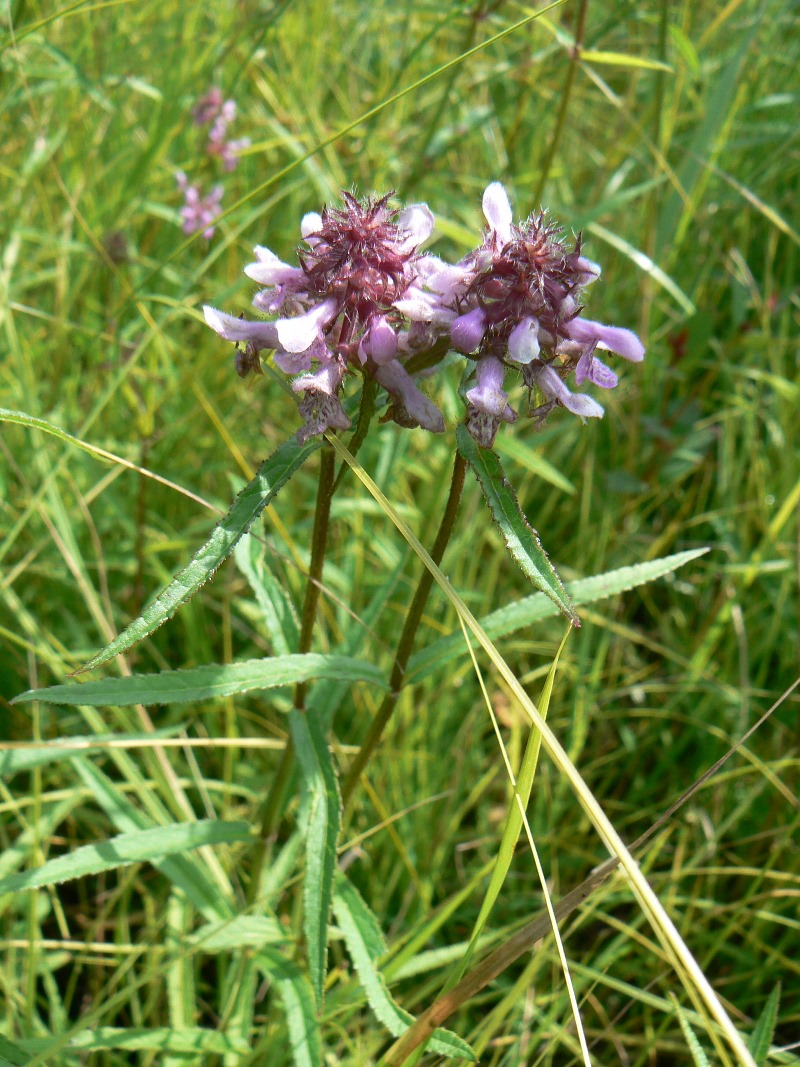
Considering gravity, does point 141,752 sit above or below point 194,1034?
above

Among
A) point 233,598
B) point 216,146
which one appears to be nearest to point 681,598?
point 233,598

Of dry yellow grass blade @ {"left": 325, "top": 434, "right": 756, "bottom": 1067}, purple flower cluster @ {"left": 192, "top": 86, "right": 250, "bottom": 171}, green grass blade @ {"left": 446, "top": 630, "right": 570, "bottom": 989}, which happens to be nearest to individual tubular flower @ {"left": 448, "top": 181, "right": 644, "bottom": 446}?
dry yellow grass blade @ {"left": 325, "top": 434, "right": 756, "bottom": 1067}

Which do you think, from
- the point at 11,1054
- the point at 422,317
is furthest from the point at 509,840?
the point at 11,1054

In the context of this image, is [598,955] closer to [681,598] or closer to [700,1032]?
[700,1032]

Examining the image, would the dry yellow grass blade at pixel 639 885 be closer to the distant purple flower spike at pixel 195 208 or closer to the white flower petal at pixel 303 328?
the white flower petal at pixel 303 328

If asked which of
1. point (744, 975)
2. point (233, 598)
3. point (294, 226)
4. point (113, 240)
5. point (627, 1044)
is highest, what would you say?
point (294, 226)

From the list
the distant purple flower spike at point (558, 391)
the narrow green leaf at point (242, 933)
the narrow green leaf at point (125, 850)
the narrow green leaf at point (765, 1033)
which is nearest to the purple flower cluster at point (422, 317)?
the distant purple flower spike at point (558, 391)

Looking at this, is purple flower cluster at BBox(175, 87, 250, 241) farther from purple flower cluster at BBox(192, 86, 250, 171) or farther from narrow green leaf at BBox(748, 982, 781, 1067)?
narrow green leaf at BBox(748, 982, 781, 1067)
